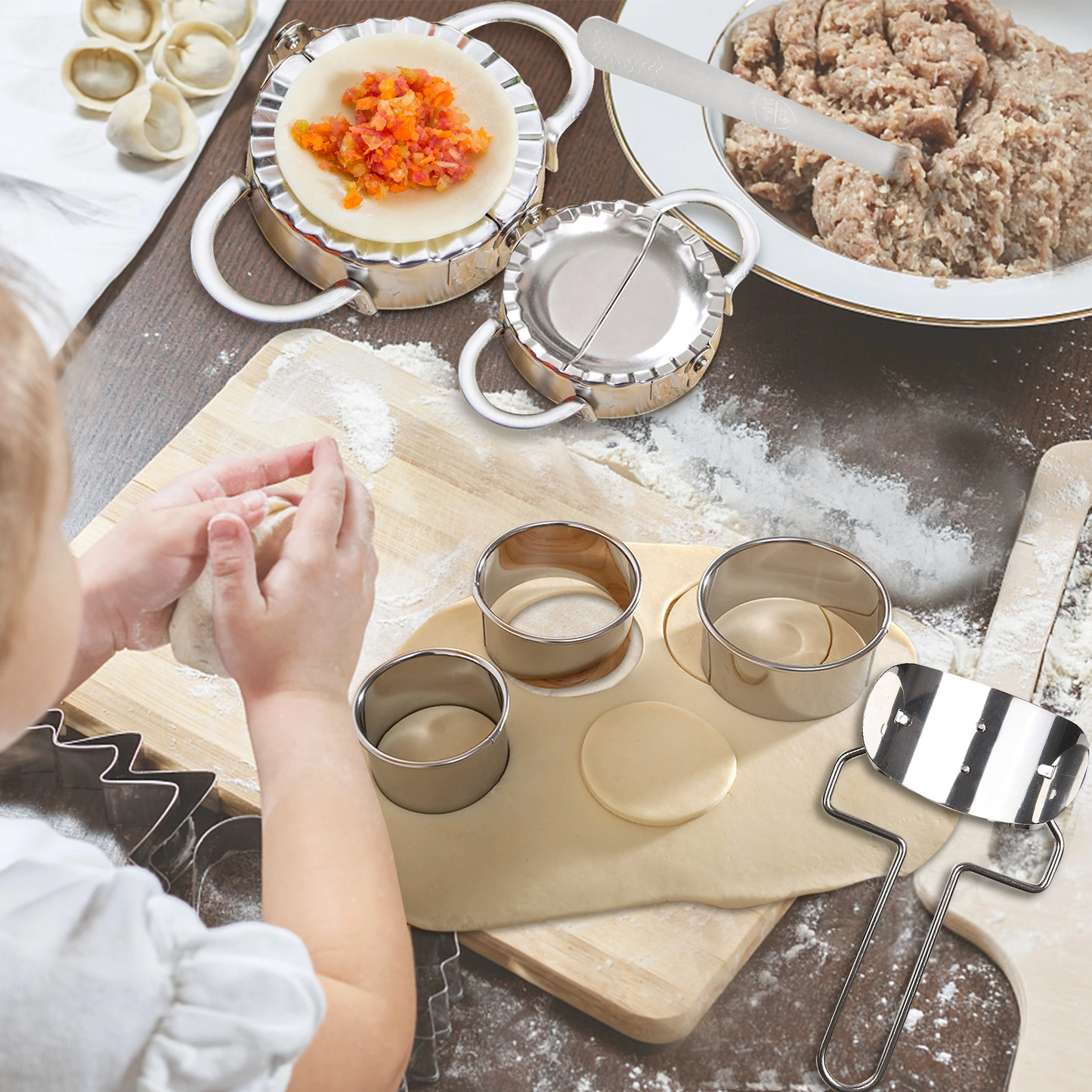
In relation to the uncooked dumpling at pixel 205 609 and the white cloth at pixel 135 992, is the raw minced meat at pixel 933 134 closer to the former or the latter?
the uncooked dumpling at pixel 205 609

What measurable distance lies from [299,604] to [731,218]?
530 mm

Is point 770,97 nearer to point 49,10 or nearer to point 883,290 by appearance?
point 883,290

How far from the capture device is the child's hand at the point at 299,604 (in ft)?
1.93

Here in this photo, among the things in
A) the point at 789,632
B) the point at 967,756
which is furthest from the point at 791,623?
the point at 967,756

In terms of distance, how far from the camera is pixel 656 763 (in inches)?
26.3

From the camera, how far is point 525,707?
70 centimetres

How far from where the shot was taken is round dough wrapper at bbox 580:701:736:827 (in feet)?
2.14

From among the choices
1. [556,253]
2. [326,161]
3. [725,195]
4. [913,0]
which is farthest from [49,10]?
[913,0]

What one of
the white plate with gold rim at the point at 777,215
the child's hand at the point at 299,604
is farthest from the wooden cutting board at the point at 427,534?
the white plate with gold rim at the point at 777,215

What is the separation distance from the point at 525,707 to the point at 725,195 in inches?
19.4

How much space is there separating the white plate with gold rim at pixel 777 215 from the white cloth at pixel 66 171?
0.43 metres

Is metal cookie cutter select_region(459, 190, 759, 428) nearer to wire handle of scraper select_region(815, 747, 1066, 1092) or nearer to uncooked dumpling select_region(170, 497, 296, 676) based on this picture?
uncooked dumpling select_region(170, 497, 296, 676)

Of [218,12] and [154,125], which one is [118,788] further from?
[218,12]

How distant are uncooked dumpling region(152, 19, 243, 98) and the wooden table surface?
3 centimetres
